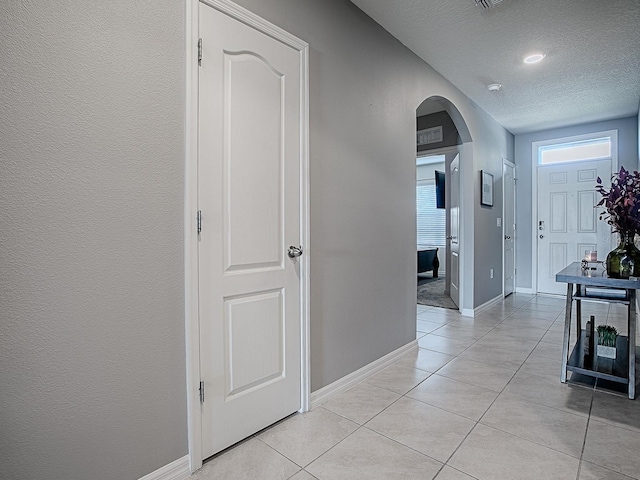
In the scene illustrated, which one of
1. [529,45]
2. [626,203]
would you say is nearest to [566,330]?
[626,203]

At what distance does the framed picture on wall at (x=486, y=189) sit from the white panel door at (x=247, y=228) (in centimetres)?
321

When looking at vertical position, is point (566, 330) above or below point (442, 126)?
below

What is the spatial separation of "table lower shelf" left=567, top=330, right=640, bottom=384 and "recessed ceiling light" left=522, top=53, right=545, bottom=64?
2384mm

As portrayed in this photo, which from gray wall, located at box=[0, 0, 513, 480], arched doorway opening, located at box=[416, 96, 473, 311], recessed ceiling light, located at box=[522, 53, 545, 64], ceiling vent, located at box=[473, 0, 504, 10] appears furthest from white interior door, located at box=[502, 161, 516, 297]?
gray wall, located at box=[0, 0, 513, 480]

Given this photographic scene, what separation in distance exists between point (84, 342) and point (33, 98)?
2.69 feet

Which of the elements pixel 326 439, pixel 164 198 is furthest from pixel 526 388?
pixel 164 198

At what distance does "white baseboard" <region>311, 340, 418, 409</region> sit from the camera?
2121 mm

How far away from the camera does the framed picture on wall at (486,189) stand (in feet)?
14.3

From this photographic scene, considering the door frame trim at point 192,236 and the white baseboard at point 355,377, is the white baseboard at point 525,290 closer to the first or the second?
the white baseboard at point 355,377

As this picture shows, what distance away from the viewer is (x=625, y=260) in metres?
2.13

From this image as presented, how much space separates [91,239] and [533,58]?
3628 mm

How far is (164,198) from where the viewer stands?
142cm

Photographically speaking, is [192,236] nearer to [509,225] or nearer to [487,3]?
[487,3]

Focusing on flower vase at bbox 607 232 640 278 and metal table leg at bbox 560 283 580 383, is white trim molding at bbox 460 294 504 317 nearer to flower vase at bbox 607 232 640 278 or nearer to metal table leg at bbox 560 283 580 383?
metal table leg at bbox 560 283 580 383
